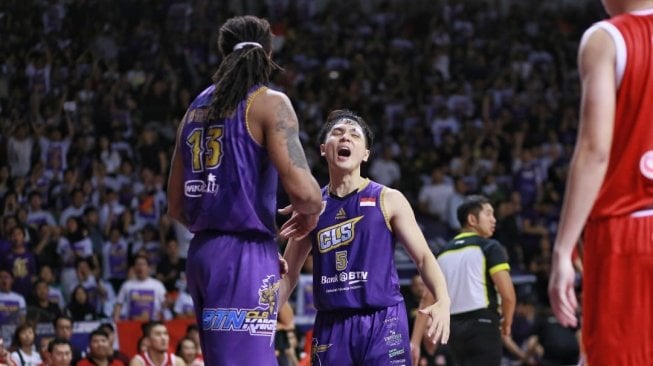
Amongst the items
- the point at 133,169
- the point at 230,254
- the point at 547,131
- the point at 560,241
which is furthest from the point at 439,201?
the point at 560,241

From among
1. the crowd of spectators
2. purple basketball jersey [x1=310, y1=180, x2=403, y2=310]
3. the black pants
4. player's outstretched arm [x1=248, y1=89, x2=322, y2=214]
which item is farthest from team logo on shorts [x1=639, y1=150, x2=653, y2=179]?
the crowd of spectators

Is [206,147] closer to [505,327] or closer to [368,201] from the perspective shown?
[368,201]

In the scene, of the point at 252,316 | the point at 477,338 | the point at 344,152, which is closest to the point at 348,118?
the point at 344,152

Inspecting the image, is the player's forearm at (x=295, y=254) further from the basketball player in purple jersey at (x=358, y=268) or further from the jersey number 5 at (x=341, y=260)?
the jersey number 5 at (x=341, y=260)

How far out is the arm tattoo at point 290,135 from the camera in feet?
17.4

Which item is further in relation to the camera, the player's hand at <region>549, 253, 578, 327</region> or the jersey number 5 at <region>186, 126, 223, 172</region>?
the jersey number 5 at <region>186, 126, 223, 172</region>

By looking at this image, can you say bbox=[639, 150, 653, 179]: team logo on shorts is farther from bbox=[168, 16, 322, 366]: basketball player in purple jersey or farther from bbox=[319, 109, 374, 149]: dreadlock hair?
bbox=[319, 109, 374, 149]: dreadlock hair

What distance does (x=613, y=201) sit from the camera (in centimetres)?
400

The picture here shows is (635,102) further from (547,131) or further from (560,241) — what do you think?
(547,131)

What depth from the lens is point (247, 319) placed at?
5336 millimetres

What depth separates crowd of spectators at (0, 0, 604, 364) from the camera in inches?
631

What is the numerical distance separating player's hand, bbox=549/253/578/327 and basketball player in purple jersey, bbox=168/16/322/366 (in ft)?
5.75

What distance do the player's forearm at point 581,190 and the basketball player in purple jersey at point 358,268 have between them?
245cm

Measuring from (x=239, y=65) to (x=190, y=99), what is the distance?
15044mm
